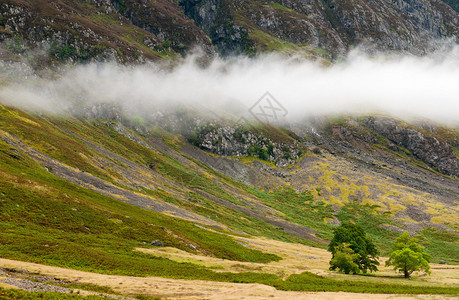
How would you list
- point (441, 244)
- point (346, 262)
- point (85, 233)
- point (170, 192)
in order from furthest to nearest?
point (170, 192), point (441, 244), point (346, 262), point (85, 233)

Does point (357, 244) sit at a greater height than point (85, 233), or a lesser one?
greater

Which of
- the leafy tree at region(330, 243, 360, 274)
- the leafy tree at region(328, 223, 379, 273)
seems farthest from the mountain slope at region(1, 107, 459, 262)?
the leafy tree at region(328, 223, 379, 273)

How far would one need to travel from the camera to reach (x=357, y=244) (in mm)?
71500

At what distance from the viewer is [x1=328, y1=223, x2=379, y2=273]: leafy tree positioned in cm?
6929

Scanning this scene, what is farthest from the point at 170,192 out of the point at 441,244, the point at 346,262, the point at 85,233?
the point at 441,244

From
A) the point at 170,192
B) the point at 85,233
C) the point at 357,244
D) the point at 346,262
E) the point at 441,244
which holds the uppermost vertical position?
the point at 357,244

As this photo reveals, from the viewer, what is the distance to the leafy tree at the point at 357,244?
227ft

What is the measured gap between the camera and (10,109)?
5881 inches

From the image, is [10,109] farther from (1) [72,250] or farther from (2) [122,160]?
(1) [72,250]

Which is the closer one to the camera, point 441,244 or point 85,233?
point 85,233

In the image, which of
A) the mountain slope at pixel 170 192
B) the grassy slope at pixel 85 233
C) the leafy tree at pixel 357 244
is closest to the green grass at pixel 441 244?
the mountain slope at pixel 170 192

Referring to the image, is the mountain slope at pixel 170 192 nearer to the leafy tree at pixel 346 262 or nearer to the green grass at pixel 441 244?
the green grass at pixel 441 244

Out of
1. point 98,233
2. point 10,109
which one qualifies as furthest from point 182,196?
point 10,109

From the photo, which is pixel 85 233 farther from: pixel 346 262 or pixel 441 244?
pixel 441 244
